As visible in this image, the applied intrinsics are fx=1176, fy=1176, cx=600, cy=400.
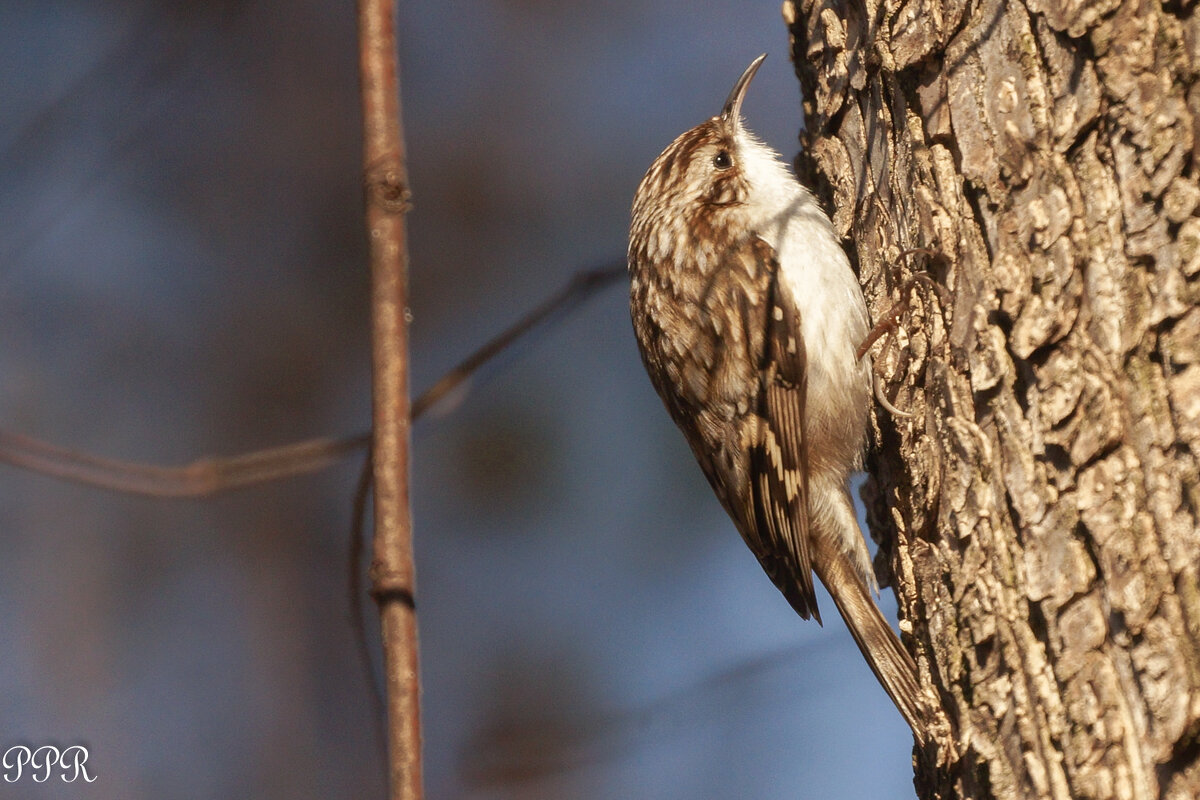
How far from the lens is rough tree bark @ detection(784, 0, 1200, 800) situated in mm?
1568

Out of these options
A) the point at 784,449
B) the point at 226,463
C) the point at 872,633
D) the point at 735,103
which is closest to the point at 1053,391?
the point at 872,633

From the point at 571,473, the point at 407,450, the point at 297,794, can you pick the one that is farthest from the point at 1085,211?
the point at 297,794

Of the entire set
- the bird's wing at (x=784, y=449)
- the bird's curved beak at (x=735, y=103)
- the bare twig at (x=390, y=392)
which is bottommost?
the bare twig at (x=390, y=392)

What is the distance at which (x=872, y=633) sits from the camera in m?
2.37

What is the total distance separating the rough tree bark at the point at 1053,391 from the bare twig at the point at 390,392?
1.03m

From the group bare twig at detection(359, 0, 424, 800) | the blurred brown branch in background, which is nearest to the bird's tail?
Result: the blurred brown branch in background

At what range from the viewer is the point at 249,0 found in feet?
19.6

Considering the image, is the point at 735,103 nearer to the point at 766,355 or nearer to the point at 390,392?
the point at 766,355

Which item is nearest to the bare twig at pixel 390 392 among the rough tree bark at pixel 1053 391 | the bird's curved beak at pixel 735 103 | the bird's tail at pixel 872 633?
the rough tree bark at pixel 1053 391

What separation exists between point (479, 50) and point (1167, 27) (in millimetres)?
5023

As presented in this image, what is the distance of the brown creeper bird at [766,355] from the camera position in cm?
251

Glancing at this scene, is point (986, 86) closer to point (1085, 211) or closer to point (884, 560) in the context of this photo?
point (1085, 211)

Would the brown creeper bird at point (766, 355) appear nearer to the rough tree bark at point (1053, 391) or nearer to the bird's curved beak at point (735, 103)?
the bird's curved beak at point (735, 103)

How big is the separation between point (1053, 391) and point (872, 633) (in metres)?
0.82
